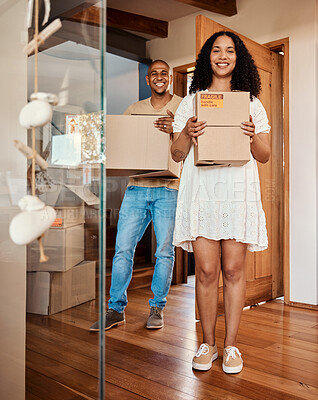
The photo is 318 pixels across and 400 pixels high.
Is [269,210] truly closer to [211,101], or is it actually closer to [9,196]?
[211,101]

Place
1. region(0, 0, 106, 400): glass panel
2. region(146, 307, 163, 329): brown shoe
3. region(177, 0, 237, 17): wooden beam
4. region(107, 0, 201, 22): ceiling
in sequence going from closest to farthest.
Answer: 1. region(0, 0, 106, 400): glass panel
2. region(146, 307, 163, 329): brown shoe
3. region(177, 0, 237, 17): wooden beam
4. region(107, 0, 201, 22): ceiling

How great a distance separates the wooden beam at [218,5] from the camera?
3.16 m

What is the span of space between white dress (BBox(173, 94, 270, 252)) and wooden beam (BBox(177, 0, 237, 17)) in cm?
168

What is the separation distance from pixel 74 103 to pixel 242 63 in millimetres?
1166

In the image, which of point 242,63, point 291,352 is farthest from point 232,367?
point 242,63

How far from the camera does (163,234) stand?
2.44m

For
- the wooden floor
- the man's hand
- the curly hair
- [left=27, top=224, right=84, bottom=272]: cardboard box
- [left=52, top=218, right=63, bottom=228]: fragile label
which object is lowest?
the wooden floor

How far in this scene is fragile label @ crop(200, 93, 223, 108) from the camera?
5.26 feet

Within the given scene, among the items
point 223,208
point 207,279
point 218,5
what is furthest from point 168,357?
point 218,5

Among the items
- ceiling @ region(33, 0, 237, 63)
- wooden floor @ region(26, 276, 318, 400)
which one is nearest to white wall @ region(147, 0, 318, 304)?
wooden floor @ region(26, 276, 318, 400)

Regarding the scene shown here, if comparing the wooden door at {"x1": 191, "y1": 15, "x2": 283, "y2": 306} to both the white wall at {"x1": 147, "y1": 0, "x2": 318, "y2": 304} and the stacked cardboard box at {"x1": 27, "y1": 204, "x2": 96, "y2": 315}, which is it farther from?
the stacked cardboard box at {"x1": 27, "y1": 204, "x2": 96, "y2": 315}

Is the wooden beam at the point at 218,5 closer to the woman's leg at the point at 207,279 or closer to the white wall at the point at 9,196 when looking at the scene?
the woman's leg at the point at 207,279

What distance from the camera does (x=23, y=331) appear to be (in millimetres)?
898

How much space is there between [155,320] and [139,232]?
49 centimetres
